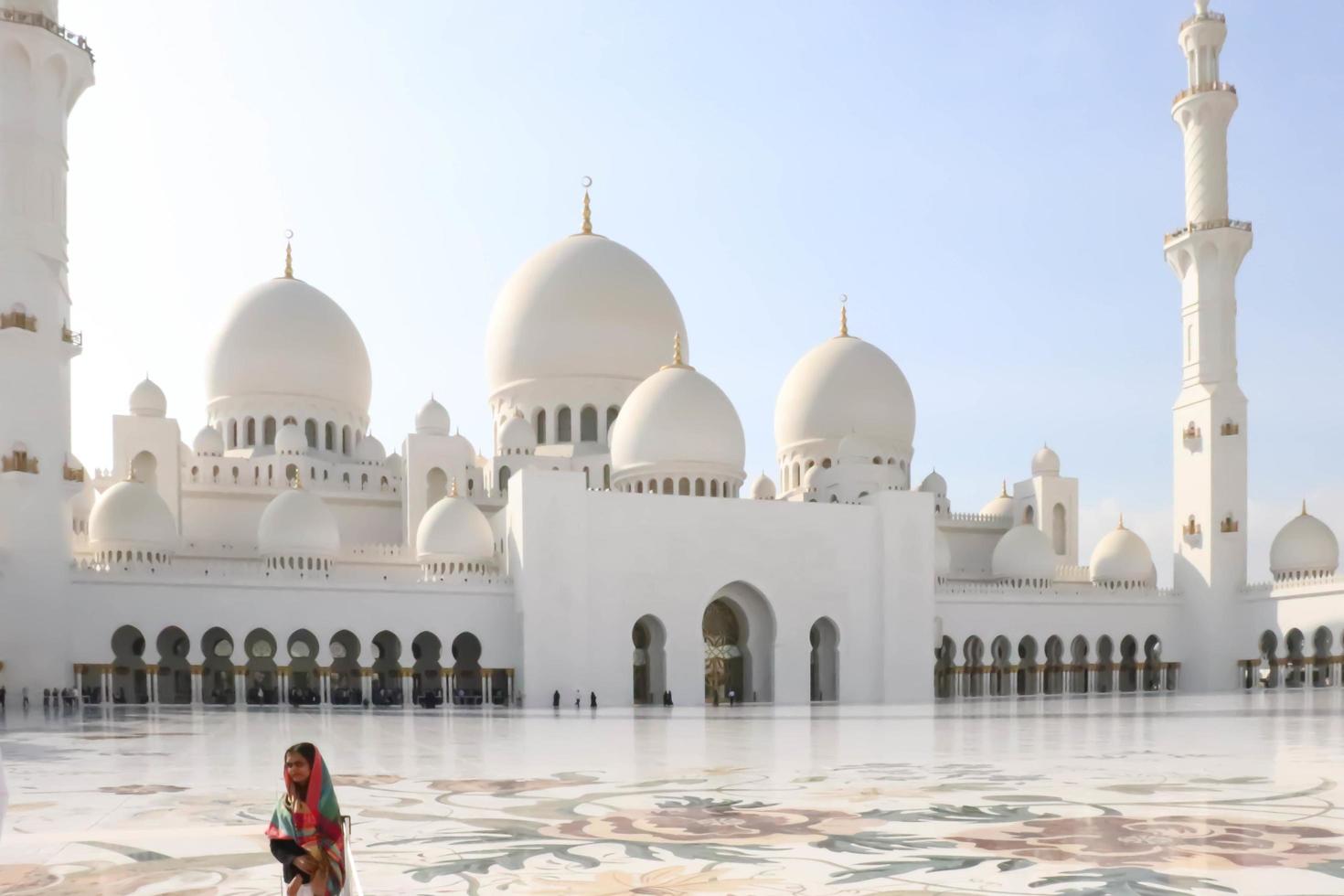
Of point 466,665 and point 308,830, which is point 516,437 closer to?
point 466,665

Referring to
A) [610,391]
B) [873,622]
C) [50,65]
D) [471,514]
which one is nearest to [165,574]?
[471,514]

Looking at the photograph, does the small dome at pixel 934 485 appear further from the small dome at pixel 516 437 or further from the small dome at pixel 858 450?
the small dome at pixel 516 437

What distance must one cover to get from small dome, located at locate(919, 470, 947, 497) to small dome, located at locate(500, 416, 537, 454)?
33.1 feet

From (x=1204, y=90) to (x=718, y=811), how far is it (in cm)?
2591

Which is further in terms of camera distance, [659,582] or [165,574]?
[659,582]

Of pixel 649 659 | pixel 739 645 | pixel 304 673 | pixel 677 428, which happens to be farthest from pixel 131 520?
pixel 739 645

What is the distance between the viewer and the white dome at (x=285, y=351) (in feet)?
97.4

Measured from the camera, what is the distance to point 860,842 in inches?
229

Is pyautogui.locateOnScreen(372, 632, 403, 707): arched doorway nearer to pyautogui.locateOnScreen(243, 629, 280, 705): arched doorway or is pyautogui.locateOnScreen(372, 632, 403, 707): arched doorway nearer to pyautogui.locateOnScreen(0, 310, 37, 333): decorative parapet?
pyautogui.locateOnScreen(243, 629, 280, 705): arched doorway

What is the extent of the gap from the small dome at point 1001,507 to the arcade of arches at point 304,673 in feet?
46.7

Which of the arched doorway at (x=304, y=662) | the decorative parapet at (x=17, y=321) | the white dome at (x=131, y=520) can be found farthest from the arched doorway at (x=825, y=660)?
the decorative parapet at (x=17, y=321)

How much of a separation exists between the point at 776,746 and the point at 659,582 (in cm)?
1293

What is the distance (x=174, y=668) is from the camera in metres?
24.1

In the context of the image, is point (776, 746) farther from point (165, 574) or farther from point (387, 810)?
point (165, 574)
